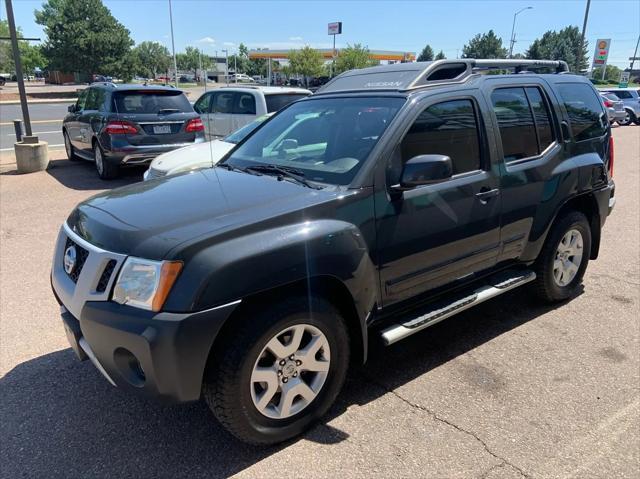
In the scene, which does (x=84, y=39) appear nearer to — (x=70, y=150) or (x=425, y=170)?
(x=70, y=150)

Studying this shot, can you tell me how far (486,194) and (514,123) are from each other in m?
0.73


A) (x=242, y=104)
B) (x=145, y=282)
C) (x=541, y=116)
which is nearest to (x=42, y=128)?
(x=242, y=104)

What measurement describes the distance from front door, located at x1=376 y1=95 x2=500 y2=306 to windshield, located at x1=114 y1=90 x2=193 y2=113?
7331 mm

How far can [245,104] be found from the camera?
9.68 m

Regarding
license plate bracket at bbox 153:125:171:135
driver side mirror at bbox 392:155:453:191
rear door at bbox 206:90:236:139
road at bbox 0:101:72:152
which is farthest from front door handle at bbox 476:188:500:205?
road at bbox 0:101:72:152

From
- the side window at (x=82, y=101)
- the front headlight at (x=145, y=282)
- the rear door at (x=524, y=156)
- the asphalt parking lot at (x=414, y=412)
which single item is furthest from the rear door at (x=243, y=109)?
the front headlight at (x=145, y=282)

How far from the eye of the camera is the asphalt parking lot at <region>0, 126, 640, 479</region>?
264 cm

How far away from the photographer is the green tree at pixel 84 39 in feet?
156

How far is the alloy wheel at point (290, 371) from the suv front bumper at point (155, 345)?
33cm

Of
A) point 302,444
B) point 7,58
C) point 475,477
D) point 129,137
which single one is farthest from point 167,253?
point 7,58

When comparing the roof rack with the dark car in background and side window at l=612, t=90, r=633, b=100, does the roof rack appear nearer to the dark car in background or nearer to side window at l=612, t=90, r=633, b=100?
the dark car in background

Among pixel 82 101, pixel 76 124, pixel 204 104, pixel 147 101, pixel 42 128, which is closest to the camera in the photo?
pixel 147 101

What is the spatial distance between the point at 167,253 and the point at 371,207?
1178 mm

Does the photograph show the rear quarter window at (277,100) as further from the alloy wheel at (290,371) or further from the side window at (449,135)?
the alloy wheel at (290,371)
